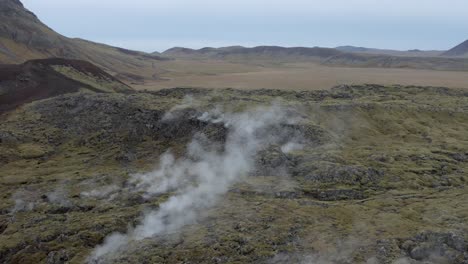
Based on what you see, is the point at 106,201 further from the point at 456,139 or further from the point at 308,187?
the point at 456,139

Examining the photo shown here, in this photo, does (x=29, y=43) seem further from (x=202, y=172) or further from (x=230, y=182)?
(x=230, y=182)

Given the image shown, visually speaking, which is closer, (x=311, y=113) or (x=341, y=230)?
(x=341, y=230)

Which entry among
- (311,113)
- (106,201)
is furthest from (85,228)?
(311,113)

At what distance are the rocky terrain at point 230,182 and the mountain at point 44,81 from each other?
6358 millimetres

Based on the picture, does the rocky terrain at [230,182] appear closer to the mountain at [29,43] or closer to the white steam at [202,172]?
the white steam at [202,172]

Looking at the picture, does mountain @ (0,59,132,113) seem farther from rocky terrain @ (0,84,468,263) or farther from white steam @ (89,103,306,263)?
white steam @ (89,103,306,263)

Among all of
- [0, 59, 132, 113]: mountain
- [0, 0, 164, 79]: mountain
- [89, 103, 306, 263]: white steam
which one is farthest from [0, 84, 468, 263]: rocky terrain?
[0, 0, 164, 79]: mountain

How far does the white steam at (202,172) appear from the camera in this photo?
29031 millimetres

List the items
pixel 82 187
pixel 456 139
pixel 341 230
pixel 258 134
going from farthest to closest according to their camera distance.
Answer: pixel 456 139
pixel 258 134
pixel 82 187
pixel 341 230

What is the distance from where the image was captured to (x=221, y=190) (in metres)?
34.9

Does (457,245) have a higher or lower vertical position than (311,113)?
lower

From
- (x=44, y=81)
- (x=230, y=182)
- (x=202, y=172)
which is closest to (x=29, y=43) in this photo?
(x=44, y=81)

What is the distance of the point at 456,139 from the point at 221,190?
29994 mm

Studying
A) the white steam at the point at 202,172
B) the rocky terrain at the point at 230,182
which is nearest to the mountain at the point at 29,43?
the rocky terrain at the point at 230,182
